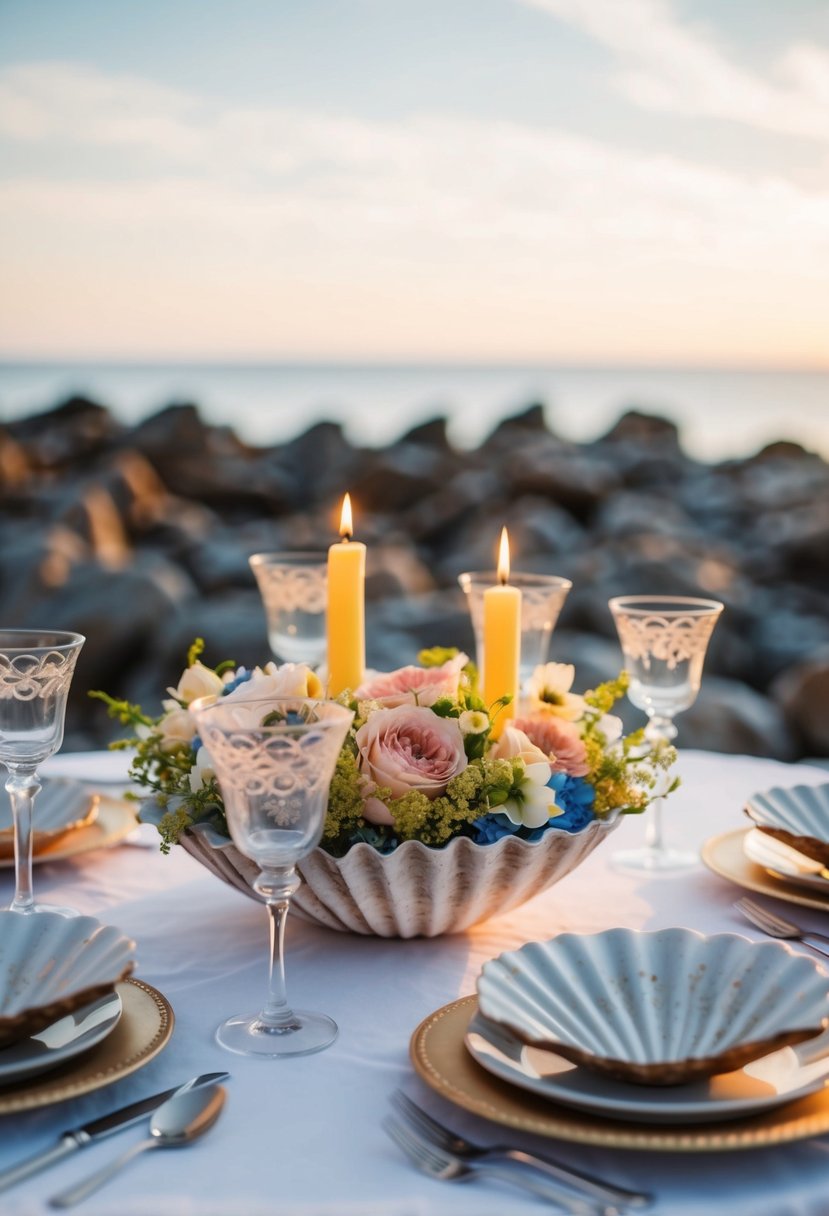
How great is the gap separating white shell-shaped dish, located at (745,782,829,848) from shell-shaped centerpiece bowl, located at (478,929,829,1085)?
487mm

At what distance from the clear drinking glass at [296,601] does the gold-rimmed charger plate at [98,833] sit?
351 millimetres

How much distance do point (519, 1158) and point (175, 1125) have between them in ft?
0.95

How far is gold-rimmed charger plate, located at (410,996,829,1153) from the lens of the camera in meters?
0.99

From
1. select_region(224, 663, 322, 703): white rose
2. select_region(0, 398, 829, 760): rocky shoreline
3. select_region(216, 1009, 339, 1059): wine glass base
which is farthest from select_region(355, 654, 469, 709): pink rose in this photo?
select_region(0, 398, 829, 760): rocky shoreline

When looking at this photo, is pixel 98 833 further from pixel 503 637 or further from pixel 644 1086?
pixel 644 1086

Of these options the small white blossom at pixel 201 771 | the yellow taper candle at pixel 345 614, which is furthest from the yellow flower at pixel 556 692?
the small white blossom at pixel 201 771

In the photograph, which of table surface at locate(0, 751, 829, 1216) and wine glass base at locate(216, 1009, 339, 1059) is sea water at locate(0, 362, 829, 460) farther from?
wine glass base at locate(216, 1009, 339, 1059)

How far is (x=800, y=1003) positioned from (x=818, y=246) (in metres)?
14.3

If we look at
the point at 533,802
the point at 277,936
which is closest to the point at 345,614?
the point at 533,802

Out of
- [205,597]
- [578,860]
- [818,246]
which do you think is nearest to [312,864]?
[578,860]

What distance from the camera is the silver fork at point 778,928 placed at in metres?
1.50

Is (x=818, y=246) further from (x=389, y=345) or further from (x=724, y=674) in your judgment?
(x=389, y=345)

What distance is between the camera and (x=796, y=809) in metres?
1.78

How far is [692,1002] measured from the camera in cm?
121
